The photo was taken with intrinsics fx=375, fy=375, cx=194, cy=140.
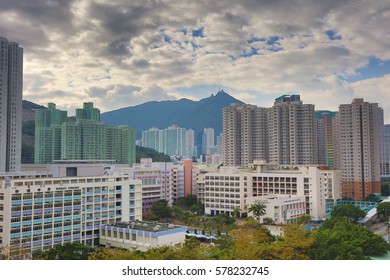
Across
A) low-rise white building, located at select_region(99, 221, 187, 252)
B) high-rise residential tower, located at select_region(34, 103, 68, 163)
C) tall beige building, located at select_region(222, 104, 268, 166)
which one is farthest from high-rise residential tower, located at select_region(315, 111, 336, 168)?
high-rise residential tower, located at select_region(34, 103, 68, 163)

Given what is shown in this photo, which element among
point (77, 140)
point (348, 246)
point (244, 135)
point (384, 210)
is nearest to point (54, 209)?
point (77, 140)

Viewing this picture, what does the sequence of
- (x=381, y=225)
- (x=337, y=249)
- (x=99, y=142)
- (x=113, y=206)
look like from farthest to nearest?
(x=99, y=142) < (x=381, y=225) < (x=113, y=206) < (x=337, y=249)

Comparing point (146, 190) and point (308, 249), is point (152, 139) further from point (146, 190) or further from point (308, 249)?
point (308, 249)

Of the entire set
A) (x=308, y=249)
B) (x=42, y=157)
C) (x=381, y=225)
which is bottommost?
(x=381, y=225)

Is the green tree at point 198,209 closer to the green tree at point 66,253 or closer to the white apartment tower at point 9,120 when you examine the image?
the white apartment tower at point 9,120

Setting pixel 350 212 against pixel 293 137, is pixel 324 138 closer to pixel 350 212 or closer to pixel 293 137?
pixel 293 137

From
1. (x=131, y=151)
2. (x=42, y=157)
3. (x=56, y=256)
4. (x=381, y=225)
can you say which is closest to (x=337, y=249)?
(x=56, y=256)

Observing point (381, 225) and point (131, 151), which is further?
point (131, 151)

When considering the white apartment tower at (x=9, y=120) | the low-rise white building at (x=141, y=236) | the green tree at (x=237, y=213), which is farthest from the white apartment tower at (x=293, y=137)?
the white apartment tower at (x=9, y=120)
